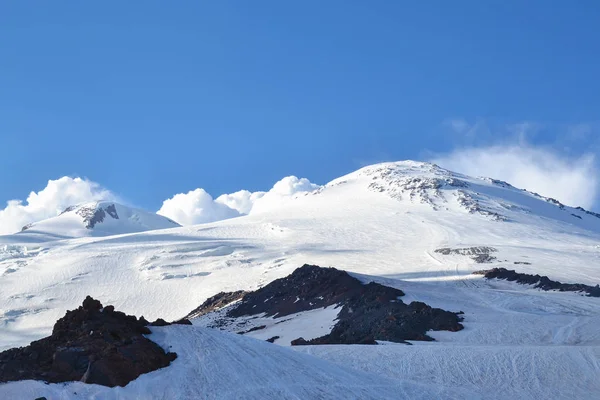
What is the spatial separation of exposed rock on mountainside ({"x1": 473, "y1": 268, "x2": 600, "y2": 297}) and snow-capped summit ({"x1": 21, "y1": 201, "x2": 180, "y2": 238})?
129 m

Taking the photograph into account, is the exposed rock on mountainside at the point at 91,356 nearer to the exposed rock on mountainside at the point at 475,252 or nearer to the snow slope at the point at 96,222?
the exposed rock on mountainside at the point at 475,252

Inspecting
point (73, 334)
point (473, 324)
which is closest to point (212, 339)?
point (73, 334)

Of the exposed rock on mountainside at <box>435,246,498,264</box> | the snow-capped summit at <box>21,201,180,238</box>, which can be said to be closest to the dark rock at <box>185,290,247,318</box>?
the exposed rock on mountainside at <box>435,246,498,264</box>

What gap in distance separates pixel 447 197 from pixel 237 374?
12914cm

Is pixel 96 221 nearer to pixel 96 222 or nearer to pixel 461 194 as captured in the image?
pixel 96 222

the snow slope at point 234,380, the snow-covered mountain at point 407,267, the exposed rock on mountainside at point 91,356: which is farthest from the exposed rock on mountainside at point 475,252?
the exposed rock on mountainside at point 91,356

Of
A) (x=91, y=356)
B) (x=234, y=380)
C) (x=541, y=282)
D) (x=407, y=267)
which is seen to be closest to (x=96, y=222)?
(x=407, y=267)

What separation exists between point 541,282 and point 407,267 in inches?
908

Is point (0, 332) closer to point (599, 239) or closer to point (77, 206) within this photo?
point (599, 239)

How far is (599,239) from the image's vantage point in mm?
105125

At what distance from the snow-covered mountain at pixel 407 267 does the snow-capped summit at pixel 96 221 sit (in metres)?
43.7

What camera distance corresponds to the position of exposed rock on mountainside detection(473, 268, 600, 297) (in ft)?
145

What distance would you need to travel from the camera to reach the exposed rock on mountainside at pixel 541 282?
44044 mm

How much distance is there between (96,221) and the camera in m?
176
